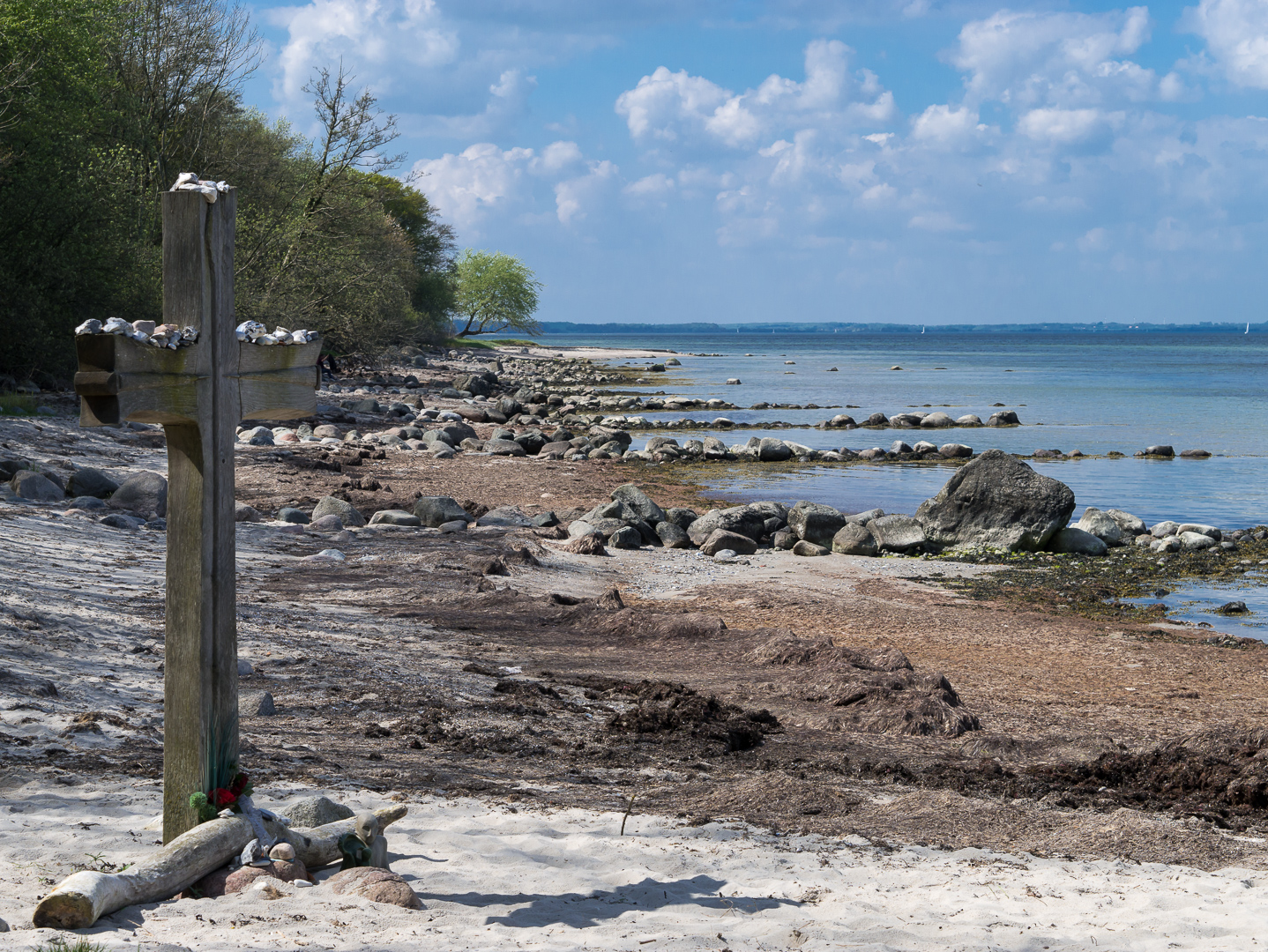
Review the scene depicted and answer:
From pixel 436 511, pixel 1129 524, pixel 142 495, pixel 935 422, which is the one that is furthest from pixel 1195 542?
pixel 935 422

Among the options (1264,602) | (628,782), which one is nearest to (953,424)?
(1264,602)

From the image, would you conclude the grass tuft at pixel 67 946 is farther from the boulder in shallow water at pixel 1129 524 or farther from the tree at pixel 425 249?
the tree at pixel 425 249

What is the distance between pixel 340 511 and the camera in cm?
1423

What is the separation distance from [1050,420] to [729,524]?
3149 centimetres

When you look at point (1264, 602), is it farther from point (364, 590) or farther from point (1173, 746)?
point (364, 590)

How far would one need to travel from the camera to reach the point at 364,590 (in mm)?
10336

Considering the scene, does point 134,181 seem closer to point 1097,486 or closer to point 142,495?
point 142,495

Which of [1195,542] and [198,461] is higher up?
[198,461]

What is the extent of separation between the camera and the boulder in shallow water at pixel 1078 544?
17016 mm

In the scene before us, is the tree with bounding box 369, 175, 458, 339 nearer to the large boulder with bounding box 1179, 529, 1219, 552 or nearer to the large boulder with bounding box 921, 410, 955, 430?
the large boulder with bounding box 921, 410, 955, 430

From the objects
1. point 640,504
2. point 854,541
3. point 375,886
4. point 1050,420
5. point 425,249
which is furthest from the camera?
point 425,249

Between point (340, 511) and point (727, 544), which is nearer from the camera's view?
point (340, 511)

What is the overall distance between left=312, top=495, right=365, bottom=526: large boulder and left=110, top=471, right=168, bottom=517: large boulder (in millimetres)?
1985

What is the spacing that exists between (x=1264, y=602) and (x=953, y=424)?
27914 millimetres
